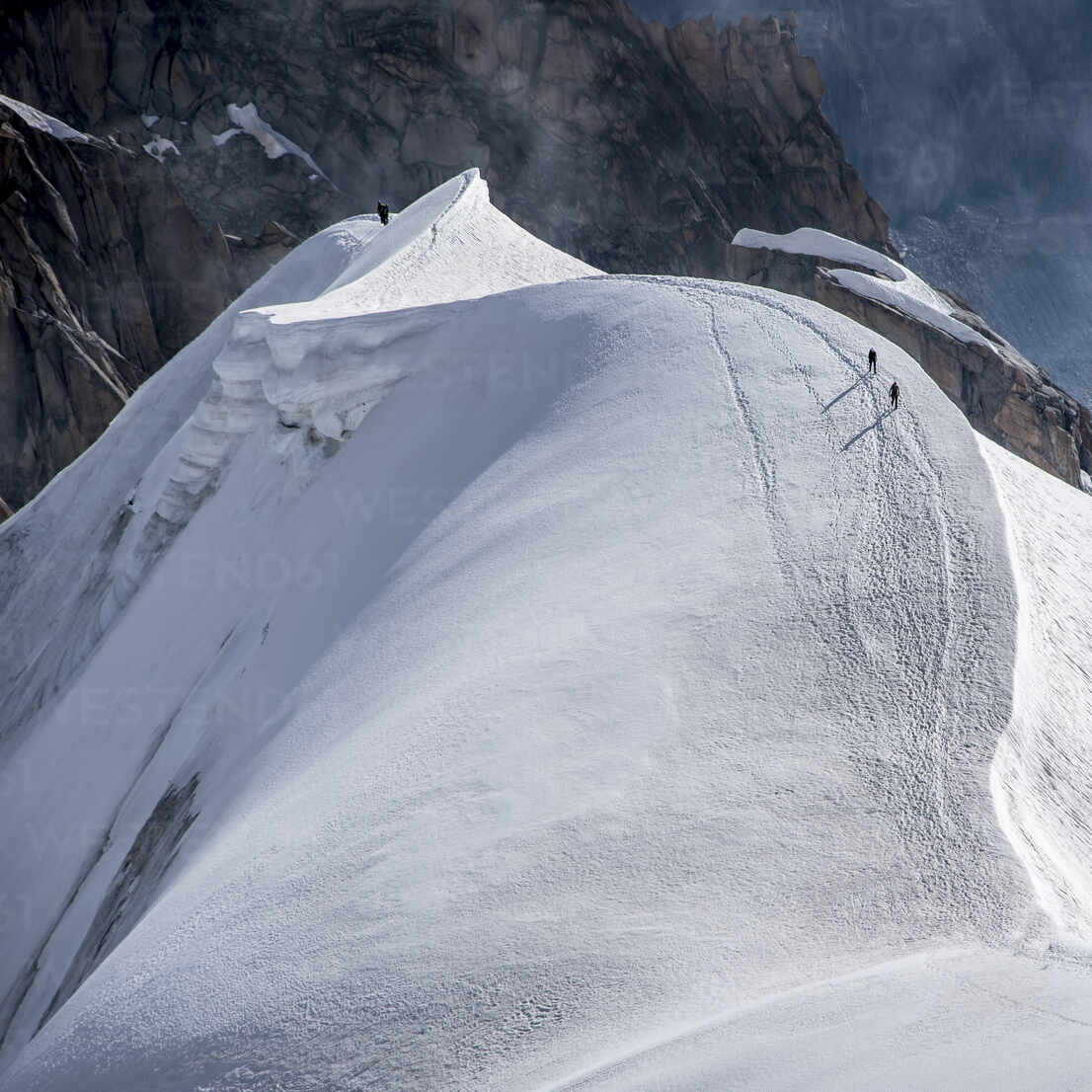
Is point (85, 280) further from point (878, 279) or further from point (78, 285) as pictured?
point (878, 279)

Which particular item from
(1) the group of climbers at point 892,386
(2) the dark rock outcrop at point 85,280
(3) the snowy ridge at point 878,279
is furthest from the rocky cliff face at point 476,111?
(1) the group of climbers at point 892,386

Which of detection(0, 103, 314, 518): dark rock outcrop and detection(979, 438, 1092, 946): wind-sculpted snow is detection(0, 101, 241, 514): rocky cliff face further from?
detection(979, 438, 1092, 946): wind-sculpted snow

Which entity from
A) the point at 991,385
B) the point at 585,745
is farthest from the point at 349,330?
the point at 991,385

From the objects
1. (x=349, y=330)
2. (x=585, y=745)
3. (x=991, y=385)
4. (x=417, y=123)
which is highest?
(x=417, y=123)

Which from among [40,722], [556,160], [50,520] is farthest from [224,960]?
[556,160]

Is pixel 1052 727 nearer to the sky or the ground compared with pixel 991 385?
nearer to the ground

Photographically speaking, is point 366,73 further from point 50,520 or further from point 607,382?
point 607,382
